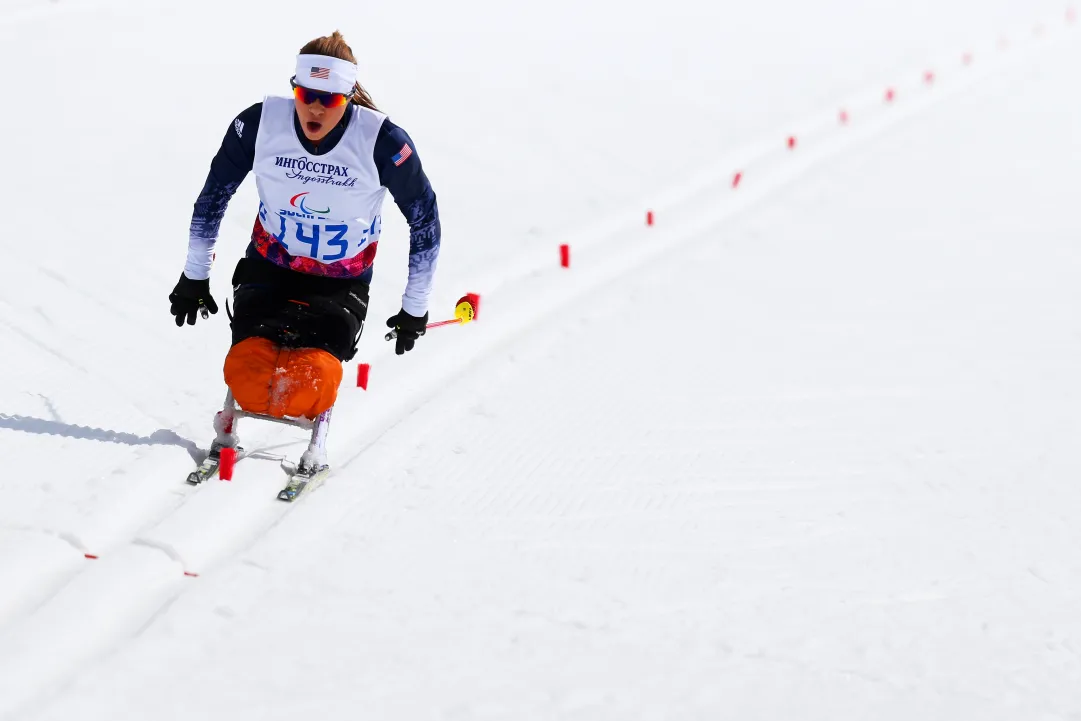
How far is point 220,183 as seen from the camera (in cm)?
488

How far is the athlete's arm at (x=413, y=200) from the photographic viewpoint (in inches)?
186

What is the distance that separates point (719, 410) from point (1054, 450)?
167 centimetres

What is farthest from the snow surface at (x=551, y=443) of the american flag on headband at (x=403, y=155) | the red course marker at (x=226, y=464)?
the american flag on headband at (x=403, y=155)

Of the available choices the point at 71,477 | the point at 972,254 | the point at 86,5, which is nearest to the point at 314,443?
the point at 71,477

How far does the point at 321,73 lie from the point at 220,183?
71cm

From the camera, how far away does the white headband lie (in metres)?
4.50

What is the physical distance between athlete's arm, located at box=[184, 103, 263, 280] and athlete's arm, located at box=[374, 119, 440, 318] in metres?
0.53

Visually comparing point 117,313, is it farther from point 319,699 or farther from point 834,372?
point 834,372

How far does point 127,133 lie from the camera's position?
8750mm

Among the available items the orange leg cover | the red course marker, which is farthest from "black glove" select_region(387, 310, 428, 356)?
the red course marker

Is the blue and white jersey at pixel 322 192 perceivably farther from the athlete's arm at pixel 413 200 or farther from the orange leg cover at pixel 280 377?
the orange leg cover at pixel 280 377

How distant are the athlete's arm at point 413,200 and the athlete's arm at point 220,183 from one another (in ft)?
1.72

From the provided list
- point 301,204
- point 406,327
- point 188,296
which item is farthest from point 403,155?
point 188,296

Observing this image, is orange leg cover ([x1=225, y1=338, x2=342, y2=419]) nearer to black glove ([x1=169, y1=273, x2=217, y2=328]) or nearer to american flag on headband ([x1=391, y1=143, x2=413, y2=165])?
black glove ([x1=169, y1=273, x2=217, y2=328])
